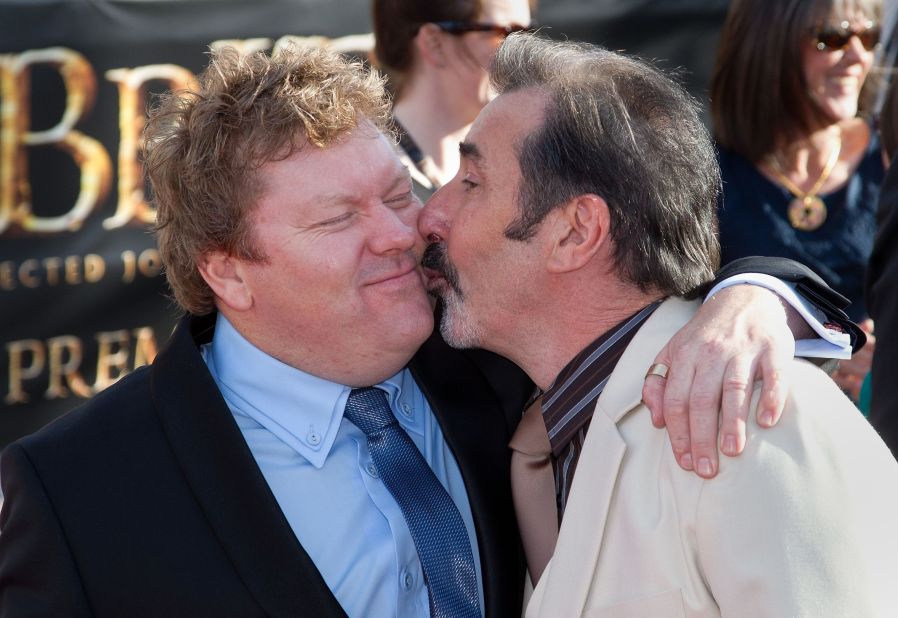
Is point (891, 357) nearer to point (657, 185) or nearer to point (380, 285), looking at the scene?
point (657, 185)

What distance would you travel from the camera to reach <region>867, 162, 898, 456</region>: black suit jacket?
2.40m

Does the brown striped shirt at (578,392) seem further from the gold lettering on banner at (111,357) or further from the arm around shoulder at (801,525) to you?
the gold lettering on banner at (111,357)

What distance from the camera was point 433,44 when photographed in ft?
12.6

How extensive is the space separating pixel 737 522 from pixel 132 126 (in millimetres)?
3399

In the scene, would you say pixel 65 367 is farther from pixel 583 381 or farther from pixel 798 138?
pixel 798 138

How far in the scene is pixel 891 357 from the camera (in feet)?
7.85

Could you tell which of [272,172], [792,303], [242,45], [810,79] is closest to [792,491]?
[792,303]

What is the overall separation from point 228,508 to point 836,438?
119 centimetres

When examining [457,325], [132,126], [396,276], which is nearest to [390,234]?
[396,276]

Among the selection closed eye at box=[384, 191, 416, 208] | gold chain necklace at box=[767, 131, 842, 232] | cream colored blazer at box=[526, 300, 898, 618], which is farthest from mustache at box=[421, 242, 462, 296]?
gold chain necklace at box=[767, 131, 842, 232]

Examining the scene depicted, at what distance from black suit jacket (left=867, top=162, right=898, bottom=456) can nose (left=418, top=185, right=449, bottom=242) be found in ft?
3.22

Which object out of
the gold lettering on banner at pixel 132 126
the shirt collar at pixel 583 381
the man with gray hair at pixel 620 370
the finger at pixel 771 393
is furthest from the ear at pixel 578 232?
the gold lettering on banner at pixel 132 126

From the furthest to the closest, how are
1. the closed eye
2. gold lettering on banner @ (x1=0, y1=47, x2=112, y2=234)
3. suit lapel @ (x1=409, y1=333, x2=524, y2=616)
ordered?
gold lettering on banner @ (x1=0, y1=47, x2=112, y2=234), the closed eye, suit lapel @ (x1=409, y1=333, x2=524, y2=616)

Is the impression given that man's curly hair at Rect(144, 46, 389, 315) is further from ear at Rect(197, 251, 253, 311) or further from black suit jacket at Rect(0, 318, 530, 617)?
black suit jacket at Rect(0, 318, 530, 617)
